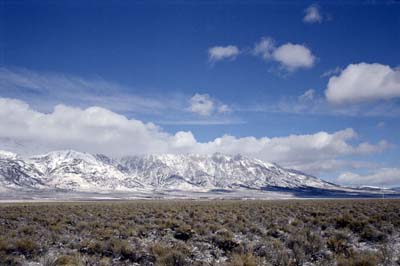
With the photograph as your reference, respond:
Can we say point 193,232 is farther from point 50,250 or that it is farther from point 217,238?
point 50,250

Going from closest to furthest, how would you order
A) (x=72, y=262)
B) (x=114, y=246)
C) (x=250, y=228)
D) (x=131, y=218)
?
(x=72, y=262)
(x=114, y=246)
(x=250, y=228)
(x=131, y=218)

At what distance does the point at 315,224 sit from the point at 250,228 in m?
4.66

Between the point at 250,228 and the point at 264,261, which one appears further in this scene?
the point at 250,228

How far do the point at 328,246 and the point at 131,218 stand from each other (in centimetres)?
1618

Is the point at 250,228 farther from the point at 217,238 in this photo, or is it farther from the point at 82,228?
the point at 82,228

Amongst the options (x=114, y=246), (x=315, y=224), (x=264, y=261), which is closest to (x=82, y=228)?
(x=114, y=246)

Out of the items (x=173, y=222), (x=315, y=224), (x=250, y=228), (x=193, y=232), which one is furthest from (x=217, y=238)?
(x=315, y=224)

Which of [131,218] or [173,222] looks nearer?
[173,222]

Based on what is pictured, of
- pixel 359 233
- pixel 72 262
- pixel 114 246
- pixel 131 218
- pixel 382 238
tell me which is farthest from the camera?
pixel 131 218

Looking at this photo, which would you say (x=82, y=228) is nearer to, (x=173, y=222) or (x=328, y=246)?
(x=173, y=222)

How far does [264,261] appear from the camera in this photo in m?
12.7

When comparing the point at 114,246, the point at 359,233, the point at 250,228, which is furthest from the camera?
the point at 250,228

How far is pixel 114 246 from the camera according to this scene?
15.0 metres

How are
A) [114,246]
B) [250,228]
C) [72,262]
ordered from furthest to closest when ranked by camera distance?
[250,228], [114,246], [72,262]
